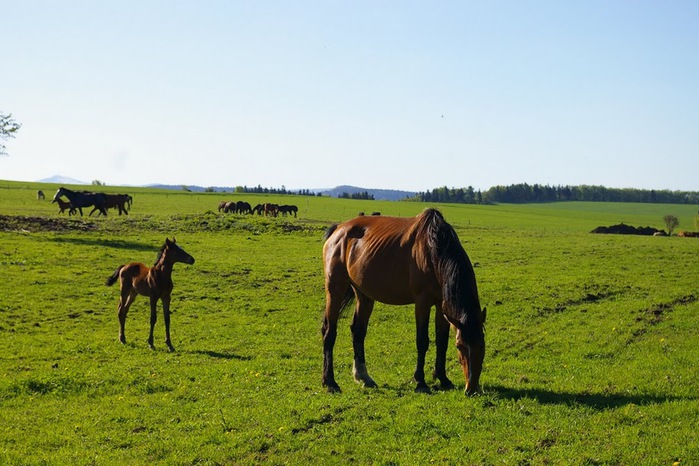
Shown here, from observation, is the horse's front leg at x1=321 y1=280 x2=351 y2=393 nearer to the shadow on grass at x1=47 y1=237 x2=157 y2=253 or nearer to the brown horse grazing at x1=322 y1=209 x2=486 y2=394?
the brown horse grazing at x1=322 y1=209 x2=486 y2=394

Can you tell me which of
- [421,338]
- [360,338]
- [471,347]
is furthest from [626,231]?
[471,347]

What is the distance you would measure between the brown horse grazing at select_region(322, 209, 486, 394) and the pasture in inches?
22.8

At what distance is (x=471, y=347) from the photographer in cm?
841

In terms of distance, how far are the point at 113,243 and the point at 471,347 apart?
79.7 ft

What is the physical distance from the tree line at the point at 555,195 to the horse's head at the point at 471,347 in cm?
13825

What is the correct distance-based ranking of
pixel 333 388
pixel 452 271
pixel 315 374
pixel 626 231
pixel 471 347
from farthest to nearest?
pixel 626 231 → pixel 315 374 → pixel 333 388 → pixel 452 271 → pixel 471 347

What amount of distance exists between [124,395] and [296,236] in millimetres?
26075

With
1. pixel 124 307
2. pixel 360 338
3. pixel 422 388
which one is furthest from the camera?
pixel 124 307

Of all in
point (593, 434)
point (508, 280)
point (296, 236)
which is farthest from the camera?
point (296, 236)

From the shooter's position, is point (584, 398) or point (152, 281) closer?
point (584, 398)

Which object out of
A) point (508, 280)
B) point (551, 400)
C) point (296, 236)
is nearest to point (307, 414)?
point (551, 400)

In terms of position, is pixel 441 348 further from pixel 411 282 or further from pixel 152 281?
pixel 152 281

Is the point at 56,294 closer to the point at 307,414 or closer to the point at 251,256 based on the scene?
the point at 251,256

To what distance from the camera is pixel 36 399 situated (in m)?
9.77
